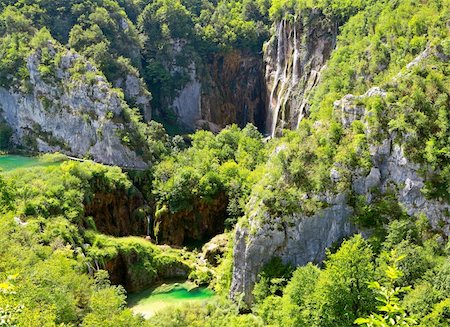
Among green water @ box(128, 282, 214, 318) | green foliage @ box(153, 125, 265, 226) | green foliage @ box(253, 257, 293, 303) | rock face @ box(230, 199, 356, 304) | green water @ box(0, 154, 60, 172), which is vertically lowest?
green water @ box(128, 282, 214, 318)

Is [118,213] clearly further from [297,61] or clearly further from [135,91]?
[297,61]

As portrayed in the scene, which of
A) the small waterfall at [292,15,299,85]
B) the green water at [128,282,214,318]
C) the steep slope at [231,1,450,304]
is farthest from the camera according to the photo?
the small waterfall at [292,15,299,85]

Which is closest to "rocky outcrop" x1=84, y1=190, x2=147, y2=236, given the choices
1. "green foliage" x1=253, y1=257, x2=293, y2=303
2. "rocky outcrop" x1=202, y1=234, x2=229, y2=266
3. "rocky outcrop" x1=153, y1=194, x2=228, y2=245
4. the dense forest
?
the dense forest

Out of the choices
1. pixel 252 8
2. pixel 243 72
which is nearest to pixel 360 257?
pixel 243 72

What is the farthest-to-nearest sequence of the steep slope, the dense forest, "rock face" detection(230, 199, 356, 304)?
"rock face" detection(230, 199, 356, 304) → the steep slope → the dense forest

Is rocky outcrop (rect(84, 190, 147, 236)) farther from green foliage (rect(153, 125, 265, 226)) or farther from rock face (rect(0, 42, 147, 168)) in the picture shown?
rock face (rect(0, 42, 147, 168))
